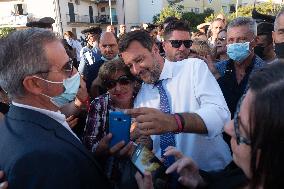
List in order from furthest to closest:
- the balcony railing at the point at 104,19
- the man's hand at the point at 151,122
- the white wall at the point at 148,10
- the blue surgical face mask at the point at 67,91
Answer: the balcony railing at the point at 104,19 < the white wall at the point at 148,10 < the blue surgical face mask at the point at 67,91 < the man's hand at the point at 151,122

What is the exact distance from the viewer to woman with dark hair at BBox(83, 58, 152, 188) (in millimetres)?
2346

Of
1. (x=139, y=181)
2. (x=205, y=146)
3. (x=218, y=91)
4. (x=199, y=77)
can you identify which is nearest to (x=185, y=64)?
(x=199, y=77)

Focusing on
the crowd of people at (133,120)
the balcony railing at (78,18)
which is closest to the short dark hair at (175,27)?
the crowd of people at (133,120)

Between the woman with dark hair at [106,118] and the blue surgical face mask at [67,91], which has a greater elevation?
the blue surgical face mask at [67,91]

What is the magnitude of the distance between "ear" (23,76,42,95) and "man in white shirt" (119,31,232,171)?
2.66 ft

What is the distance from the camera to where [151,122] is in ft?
6.24

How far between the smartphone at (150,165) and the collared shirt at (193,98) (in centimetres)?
54

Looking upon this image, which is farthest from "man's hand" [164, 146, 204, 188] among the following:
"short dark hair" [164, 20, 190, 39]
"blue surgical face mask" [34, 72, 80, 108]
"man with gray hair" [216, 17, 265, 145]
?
"short dark hair" [164, 20, 190, 39]

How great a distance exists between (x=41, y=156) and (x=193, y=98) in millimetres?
1353

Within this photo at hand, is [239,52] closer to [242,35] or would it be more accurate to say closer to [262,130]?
[242,35]

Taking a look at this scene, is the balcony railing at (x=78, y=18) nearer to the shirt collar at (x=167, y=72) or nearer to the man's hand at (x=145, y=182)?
the shirt collar at (x=167, y=72)

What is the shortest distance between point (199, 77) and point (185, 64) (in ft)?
0.66

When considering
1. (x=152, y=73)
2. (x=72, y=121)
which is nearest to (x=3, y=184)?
(x=72, y=121)

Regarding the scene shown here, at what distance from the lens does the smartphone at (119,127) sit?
2.22m
